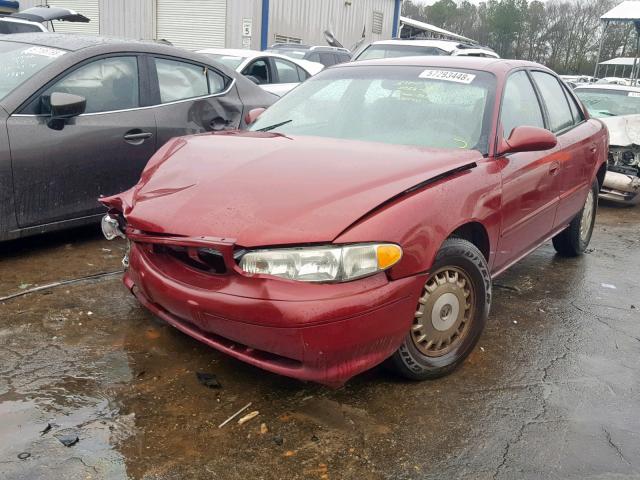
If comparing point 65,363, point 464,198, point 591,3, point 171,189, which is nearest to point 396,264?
point 464,198

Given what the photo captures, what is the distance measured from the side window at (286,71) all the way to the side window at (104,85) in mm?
4545

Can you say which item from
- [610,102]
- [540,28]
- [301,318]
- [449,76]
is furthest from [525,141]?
[540,28]

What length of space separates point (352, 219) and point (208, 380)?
1051 millimetres

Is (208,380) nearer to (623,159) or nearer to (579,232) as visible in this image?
(579,232)

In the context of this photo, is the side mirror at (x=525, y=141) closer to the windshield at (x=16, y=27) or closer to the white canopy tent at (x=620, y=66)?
the windshield at (x=16, y=27)

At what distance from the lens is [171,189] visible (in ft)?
9.48

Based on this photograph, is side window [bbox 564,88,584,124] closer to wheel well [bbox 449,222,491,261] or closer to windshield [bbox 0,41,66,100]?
wheel well [bbox 449,222,491,261]

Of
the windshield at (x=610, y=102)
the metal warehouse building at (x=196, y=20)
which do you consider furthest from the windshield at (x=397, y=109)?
the metal warehouse building at (x=196, y=20)

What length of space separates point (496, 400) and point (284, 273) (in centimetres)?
124

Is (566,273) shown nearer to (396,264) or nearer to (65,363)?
(396,264)

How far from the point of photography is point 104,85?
15.2 feet

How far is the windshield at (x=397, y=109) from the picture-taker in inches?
135

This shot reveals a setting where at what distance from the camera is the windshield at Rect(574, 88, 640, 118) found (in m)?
8.98

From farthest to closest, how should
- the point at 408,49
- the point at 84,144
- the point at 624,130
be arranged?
the point at 408,49
the point at 624,130
the point at 84,144
